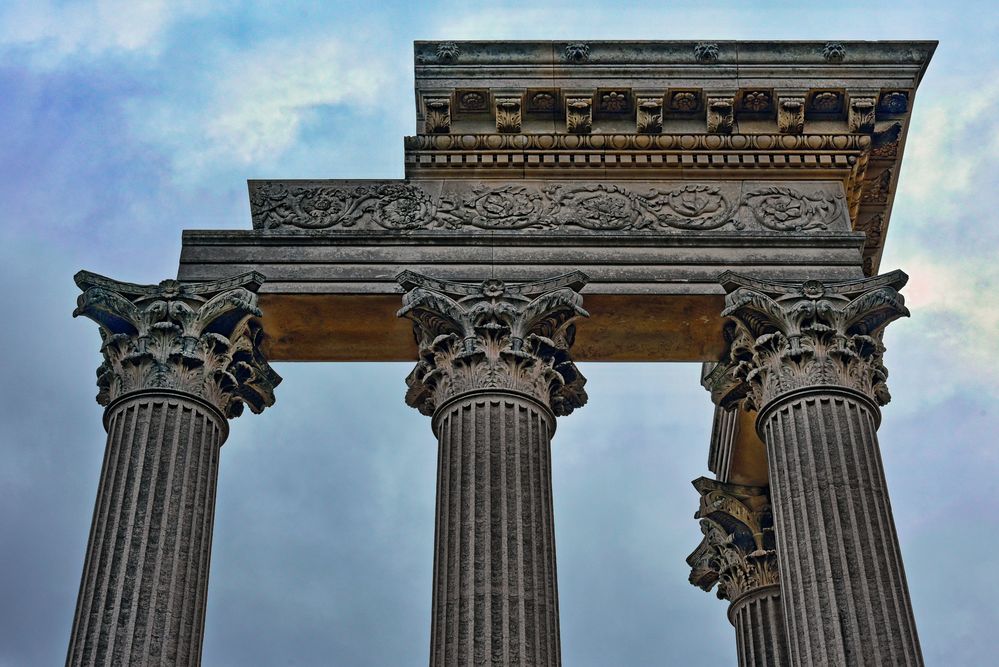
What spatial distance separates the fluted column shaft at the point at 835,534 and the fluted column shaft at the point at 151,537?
9.61 meters

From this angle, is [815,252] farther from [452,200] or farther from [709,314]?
[452,200]

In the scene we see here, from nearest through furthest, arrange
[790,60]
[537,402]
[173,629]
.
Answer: [173,629]
[537,402]
[790,60]

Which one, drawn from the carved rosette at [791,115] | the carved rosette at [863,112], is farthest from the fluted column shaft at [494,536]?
the carved rosette at [863,112]

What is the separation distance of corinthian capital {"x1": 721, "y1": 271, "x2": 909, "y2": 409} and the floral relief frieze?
7.19 feet

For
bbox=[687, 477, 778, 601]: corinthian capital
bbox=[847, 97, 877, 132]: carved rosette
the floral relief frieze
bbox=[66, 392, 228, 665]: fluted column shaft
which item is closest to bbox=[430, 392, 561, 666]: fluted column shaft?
bbox=[66, 392, 228, 665]: fluted column shaft

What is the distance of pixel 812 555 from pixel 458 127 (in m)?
11.6

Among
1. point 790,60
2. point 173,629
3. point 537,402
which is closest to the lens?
point 173,629

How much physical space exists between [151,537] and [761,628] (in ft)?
41.4

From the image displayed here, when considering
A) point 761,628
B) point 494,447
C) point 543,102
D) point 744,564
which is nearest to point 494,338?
point 494,447

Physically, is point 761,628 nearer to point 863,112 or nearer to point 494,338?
point 494,338

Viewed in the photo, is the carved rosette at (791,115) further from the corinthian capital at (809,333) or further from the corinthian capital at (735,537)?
the corinthian capital at (735,537)

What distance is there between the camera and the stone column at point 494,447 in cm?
2927

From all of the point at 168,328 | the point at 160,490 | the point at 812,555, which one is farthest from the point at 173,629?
the point at 812,555

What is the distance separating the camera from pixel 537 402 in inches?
1276
